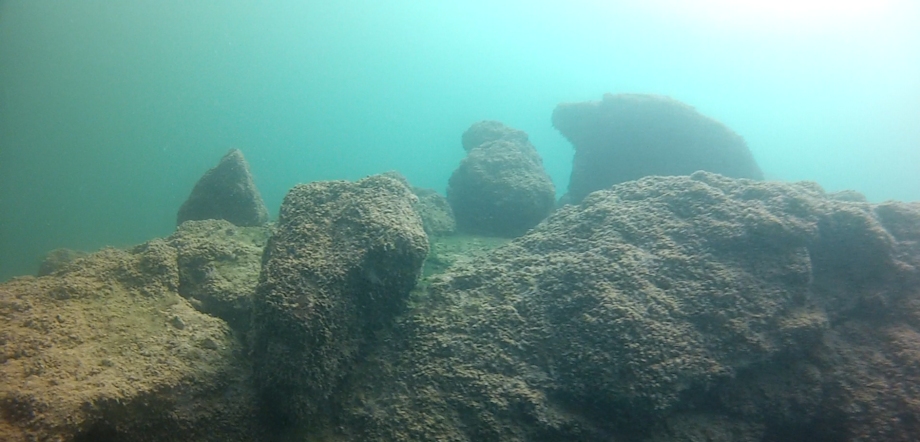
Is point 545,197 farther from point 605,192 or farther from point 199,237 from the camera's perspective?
point 199,237

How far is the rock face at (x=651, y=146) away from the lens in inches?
499

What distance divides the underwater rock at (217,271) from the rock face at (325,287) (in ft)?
2.98

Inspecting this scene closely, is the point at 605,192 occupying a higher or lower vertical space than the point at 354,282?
higher

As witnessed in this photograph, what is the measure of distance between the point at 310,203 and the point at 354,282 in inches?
49.7

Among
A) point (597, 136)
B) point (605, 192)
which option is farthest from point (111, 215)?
point (605, 192)

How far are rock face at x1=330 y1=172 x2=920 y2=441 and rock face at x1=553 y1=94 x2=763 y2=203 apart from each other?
7089mm

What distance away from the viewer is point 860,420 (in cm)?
423

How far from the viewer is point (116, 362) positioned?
3.70 m

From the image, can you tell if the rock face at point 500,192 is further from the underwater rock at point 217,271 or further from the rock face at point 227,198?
the underwater rock at point 217,271

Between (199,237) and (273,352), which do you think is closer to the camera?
(273,352)

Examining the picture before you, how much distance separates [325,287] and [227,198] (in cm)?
562

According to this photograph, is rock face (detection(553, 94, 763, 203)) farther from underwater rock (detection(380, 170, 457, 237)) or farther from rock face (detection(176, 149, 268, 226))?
rock face (detection(176, 149, 268, 226))

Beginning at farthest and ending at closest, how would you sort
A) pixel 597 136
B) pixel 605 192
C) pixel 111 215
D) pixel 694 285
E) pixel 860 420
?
pixel 111 215 < pixel 597 136 < pixel 605 192 < pixel 694 285 < pixel 860 420

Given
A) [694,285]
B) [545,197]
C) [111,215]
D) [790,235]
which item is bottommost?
[111,215]
